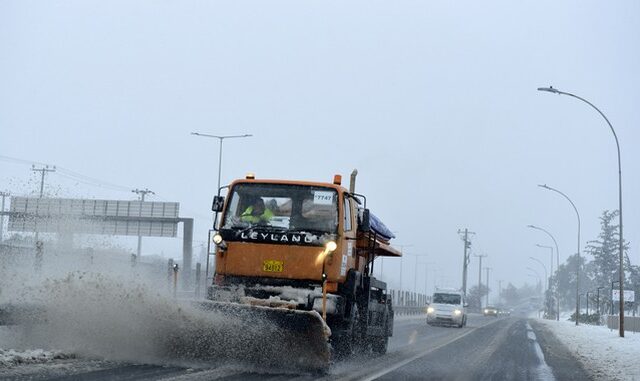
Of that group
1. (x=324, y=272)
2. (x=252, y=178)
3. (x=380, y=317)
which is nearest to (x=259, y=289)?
(x=324, y=272)

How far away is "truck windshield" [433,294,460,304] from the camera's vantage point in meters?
39.6

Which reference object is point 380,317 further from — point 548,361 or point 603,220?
point 603,220

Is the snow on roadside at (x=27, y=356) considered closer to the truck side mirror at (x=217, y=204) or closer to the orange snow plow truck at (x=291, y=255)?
the orange snow plow truck at (x=291, y=255)

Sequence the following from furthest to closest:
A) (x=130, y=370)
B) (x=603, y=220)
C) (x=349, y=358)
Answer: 1. (x=603, y=220)
2. (x=349, y=358)
3. (x=130, y=370)

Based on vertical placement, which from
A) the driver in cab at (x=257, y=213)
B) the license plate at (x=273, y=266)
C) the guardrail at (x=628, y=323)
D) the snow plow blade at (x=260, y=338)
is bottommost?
the guardrail at (x=628, y=323)

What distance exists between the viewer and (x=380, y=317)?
649 inches

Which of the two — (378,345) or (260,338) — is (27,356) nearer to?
(260,338)

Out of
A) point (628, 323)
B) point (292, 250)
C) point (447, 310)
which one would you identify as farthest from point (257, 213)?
point (628, 323)

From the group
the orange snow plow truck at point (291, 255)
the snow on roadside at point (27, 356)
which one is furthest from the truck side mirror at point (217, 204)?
the snow on roadside at point (27, 356)

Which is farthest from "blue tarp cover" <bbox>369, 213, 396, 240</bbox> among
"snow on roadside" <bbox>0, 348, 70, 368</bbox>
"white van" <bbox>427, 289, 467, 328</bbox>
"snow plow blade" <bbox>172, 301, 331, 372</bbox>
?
"white van" <bbox>427, 289, 467, 328</bbox>

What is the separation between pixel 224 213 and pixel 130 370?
11.4 ft

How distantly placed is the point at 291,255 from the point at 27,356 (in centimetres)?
417

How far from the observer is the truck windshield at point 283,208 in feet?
41.2

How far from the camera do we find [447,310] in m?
38.5
